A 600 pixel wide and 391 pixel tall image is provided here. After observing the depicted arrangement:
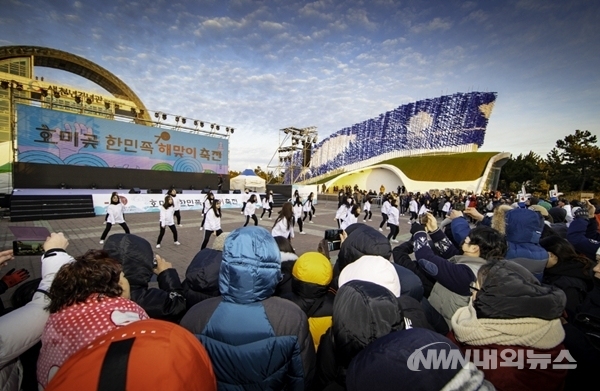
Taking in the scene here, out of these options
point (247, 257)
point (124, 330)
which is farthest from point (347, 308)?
point (124, 330)

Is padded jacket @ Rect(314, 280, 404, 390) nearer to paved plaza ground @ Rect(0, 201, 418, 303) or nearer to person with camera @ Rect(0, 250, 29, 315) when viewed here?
person with camera @ Rect(0, 250, 29, 315)

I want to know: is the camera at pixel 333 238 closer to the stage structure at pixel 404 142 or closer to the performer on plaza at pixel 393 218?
the performer on plaza at pixel 393 218

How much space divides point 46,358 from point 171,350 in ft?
3.48

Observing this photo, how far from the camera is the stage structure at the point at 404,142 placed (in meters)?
42.9

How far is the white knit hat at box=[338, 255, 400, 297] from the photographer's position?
2034 mm

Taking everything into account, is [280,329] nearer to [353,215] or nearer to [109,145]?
[353,215]

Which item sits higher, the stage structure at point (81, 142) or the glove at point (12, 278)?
the stage structure at point (81, 142)

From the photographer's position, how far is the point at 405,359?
1.04 metres

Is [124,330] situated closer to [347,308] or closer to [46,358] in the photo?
[46,358]

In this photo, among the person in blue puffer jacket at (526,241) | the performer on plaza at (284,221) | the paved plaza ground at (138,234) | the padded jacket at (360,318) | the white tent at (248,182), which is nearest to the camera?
the padded jacket at (360,318)

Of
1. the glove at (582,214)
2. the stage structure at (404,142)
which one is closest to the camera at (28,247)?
the glove at (582,214)

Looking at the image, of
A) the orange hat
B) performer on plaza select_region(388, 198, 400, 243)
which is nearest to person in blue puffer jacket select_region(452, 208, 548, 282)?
the orange hat

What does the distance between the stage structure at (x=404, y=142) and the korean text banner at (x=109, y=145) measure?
13554 mm

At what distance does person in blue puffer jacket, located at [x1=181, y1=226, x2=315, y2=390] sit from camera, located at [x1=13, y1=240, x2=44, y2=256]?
5.86 feet
